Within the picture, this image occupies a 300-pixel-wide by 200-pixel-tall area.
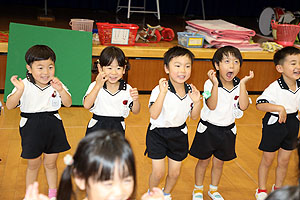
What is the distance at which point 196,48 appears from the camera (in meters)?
4.74

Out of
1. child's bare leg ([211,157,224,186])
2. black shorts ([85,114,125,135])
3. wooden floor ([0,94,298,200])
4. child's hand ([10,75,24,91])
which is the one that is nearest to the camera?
child's hand ([10,75,24,91])

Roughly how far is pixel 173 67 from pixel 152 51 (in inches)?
83.4

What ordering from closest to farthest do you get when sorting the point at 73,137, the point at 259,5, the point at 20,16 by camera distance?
the point at 73,137 < the point at 20,16 < the point at 259,5

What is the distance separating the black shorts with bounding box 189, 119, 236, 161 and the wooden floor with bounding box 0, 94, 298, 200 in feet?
1.13

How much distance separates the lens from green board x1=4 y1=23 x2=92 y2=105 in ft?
13.4

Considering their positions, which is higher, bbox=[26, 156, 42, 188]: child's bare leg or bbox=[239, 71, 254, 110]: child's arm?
bbox=[239, 71, 254, 110]: child's arm

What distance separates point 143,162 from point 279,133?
105 centimetres

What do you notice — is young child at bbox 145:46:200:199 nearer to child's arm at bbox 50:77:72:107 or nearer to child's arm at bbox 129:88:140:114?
child's arm at bbox 129:88:140:114

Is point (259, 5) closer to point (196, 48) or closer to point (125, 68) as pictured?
point (196, 48)

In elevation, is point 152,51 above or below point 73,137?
above

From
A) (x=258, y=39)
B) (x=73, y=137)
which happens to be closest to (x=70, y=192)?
(x=73, y=137)

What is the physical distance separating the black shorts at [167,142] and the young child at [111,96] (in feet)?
0.63

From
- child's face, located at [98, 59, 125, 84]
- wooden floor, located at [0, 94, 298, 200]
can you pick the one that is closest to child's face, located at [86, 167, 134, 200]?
child's face, located at [98, 59, 125, 84]

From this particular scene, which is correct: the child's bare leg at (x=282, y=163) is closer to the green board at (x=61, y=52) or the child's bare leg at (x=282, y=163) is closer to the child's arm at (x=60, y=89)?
the child's arm at (x=60, y=89)
